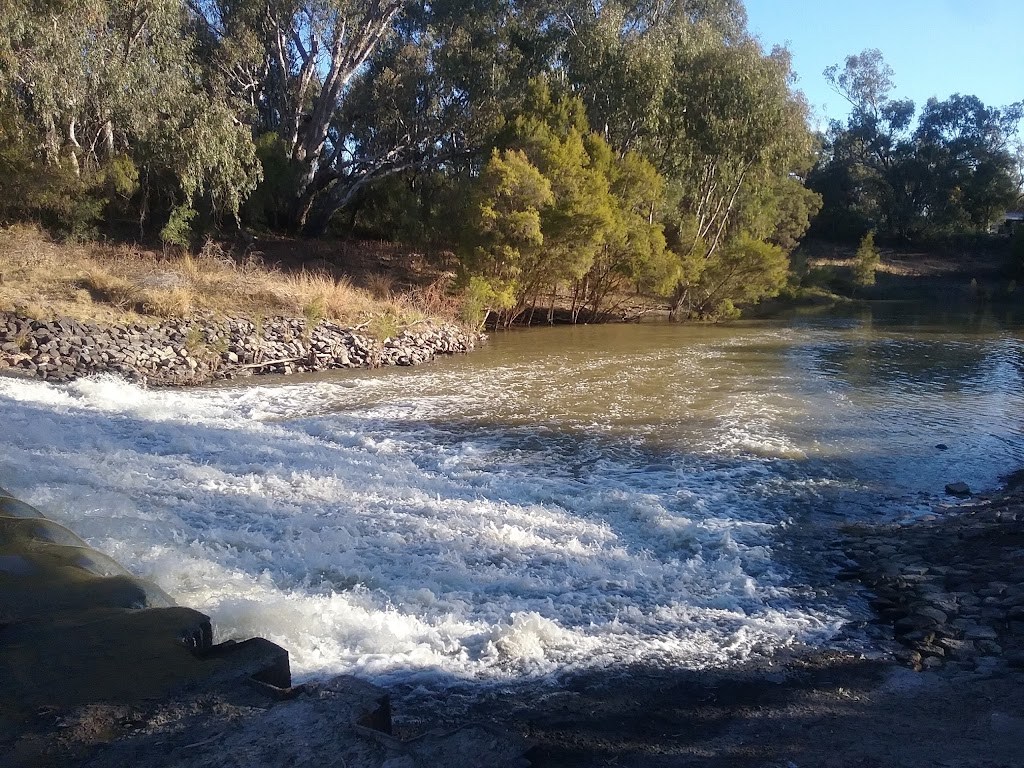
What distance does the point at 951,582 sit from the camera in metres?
6.55

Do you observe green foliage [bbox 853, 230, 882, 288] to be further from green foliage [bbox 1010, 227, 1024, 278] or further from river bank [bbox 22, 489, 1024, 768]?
river bank [bbox 22, 489, 1024, 768]

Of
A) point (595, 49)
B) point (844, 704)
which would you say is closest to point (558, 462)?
point (844, 704)

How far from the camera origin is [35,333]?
50.5ft

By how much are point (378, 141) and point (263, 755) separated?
31.8m

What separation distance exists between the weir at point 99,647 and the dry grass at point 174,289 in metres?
13.5

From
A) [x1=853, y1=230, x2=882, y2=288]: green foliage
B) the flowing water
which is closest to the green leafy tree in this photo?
the flowing water

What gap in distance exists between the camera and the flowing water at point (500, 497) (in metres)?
5.66

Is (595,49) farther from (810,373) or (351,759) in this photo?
(351,759)

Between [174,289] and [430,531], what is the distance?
46.7 feet

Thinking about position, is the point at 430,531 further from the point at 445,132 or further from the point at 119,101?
the point at 445,132

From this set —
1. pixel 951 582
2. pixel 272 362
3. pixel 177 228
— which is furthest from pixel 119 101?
pixel 951 582

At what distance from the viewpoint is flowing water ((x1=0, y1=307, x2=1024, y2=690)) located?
18.6 feet

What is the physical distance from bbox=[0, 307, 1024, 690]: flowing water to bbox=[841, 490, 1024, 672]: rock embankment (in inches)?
15.2

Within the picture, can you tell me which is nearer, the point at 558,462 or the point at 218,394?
the point at 558,462
